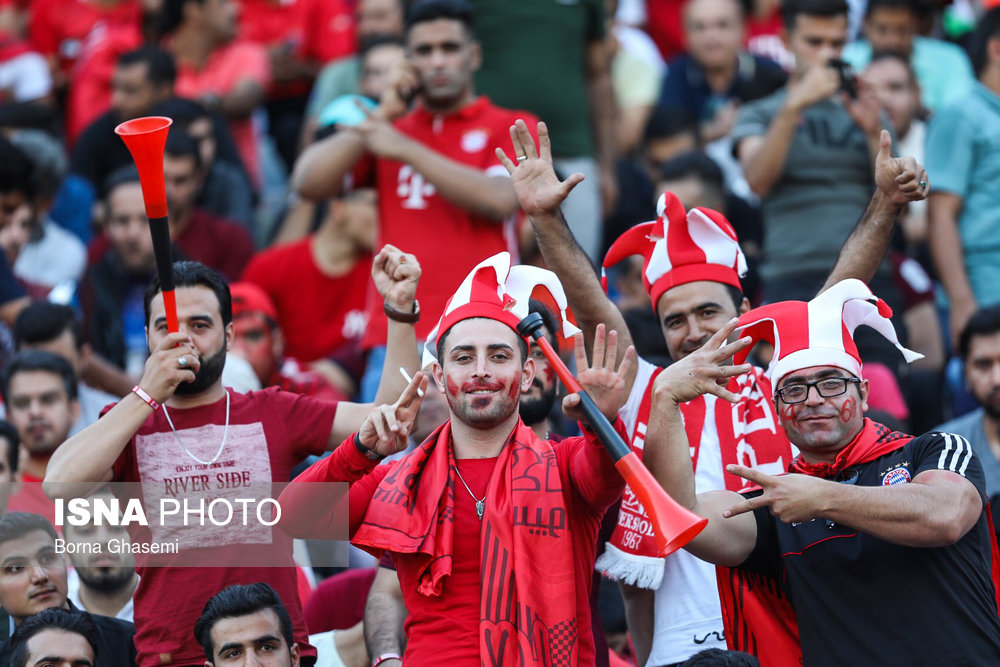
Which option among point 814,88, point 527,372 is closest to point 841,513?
point 527,372

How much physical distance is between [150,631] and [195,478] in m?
0.56

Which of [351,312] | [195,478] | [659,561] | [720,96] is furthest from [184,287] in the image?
[720,96]

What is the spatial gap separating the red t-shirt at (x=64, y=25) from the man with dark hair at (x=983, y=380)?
318 inches

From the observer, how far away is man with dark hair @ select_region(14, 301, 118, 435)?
7742 millimetres

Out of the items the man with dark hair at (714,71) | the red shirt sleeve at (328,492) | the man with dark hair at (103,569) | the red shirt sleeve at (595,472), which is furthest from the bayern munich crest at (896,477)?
the man with dark hair at (714,71)

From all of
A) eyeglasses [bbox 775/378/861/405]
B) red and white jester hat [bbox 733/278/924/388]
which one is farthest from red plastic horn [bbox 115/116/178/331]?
eyeglasses [bbox 775/378/861/405]

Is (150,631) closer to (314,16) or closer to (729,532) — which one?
(729,532)

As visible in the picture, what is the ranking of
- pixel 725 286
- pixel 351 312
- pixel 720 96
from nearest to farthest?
1. pixel 725 286
2. pixel 351 312
3. pixel 720 96

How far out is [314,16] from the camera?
12188 millimetres

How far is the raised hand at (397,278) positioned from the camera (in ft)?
18.0

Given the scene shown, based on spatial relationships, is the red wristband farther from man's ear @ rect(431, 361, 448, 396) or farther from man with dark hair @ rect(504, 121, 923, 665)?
man with dark hair @ rect(504, 121, 923, 665)

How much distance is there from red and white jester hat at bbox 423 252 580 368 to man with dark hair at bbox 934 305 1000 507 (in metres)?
2.91

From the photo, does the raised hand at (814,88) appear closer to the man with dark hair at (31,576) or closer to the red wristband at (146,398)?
the red wristband at (146,398)

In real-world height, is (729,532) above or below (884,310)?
below
